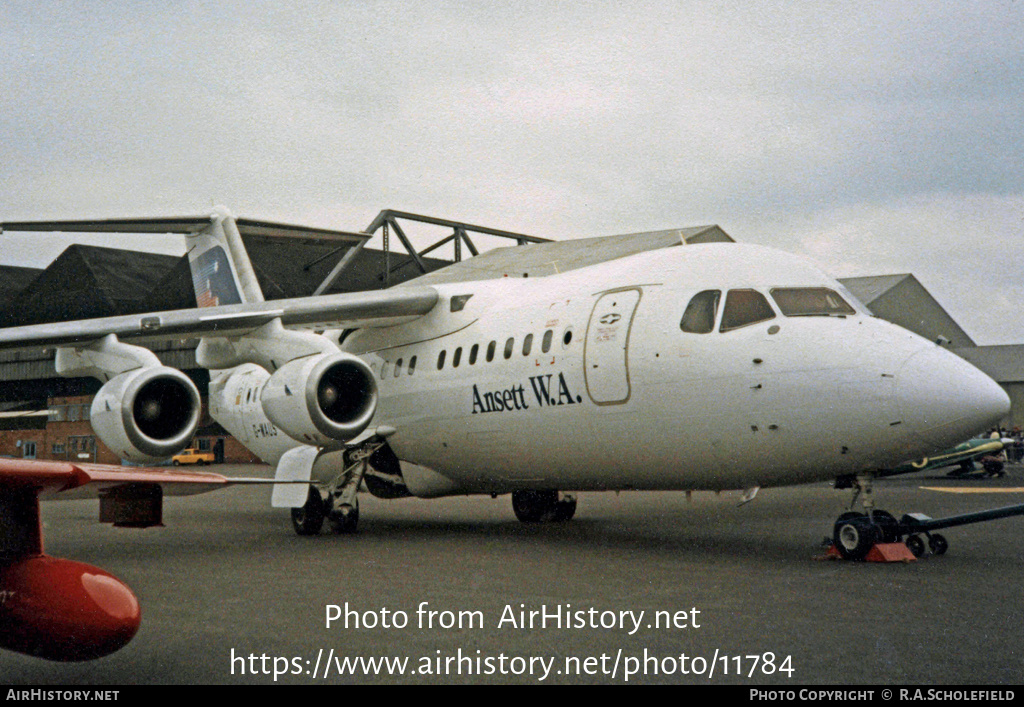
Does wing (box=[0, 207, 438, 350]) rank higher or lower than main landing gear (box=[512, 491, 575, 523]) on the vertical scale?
higher

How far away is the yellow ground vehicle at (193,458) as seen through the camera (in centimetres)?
4313

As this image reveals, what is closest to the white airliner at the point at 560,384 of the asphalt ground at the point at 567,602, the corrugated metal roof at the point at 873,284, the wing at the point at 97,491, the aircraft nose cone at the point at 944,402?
the aircraft nose cone at the point at 944,402

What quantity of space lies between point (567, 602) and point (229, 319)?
676 cm

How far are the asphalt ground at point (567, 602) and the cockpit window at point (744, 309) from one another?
2.24 m

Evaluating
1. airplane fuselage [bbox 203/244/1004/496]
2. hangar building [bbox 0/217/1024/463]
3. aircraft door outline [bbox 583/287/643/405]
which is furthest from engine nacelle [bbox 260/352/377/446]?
hangar building [bbox 0/217/1024/463]

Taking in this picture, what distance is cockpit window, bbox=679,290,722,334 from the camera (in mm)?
9055

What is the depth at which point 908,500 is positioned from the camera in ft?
58.4

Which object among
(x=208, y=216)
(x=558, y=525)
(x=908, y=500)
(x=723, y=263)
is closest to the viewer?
(x=723, y=263)

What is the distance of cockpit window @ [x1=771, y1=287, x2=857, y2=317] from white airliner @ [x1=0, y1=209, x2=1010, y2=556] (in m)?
0.02

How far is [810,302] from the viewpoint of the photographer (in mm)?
8906

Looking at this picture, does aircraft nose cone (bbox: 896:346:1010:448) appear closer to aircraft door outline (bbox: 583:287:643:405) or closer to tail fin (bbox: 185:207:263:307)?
aircraft door outline (bbox: 583:287:643:405)
